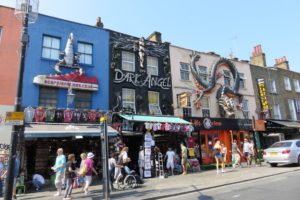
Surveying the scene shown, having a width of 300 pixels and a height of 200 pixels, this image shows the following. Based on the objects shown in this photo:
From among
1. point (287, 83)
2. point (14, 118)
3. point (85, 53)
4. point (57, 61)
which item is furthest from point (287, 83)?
point (14, 118)

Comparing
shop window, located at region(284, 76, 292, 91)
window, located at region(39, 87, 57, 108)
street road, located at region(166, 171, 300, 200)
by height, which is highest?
shop window, located at region(284, 76, 292, 91)

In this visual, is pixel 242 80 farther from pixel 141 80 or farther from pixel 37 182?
pixel 37 182

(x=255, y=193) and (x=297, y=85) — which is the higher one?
(x=297, y=85)

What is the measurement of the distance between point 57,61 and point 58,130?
4387 millimetres

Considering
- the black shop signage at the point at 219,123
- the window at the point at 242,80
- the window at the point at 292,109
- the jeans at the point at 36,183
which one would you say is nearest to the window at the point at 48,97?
the jeans at the point at 36,183

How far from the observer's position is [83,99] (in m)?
14.8

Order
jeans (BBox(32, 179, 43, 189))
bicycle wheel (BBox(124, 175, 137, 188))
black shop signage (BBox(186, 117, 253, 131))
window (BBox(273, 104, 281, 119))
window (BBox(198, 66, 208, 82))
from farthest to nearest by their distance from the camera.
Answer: window (BBox(273, 104, 281, 119)) < window (BBox(198, 66, 208, 82)) < black shop signage (BBox(186, 117, 253, 131)) < jeans (BBox(32, 179, 43, 189)) < bicycle wheel (BBox(124, 175, 137, 188))

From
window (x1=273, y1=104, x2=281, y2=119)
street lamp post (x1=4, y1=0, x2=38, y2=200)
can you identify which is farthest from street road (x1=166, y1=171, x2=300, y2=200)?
window (x1=273, y1=104, x2=281, y2=119)

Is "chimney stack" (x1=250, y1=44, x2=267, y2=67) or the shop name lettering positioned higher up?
"chimney stack" (x1=250, y1=44, x2=267, y2=67)

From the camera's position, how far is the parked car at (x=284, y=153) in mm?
14477

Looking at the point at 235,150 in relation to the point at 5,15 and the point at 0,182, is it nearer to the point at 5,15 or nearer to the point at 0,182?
the point at 0,182

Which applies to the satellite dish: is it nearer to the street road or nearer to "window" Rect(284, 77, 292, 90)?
the street road

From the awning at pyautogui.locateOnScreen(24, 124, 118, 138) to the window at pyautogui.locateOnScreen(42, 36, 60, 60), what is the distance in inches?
164

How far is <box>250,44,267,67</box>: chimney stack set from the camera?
27.7m
